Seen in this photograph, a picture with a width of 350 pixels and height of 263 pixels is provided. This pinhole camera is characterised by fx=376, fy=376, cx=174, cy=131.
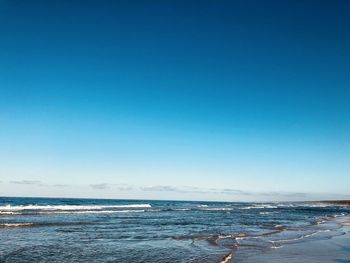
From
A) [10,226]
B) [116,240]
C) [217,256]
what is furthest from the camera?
[10,226]

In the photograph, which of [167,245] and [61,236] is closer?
[167,245]

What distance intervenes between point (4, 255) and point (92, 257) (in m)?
3.34

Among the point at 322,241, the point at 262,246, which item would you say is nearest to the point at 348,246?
the point at 322,241

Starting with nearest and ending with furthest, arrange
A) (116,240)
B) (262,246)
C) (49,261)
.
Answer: (49,261) → (262,246) → (116,240)

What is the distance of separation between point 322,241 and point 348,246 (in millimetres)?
2087

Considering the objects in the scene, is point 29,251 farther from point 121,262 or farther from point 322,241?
point 322,241

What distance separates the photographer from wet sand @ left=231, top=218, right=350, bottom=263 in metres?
14.2

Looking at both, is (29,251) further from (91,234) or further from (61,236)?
(91,234)

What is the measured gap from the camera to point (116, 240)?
1950 centimetres

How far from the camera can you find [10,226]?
25406 mm

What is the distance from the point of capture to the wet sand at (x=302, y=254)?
1422cm

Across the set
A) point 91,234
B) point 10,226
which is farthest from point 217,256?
point 10,226

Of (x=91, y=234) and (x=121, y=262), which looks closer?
(x=121, y=262)

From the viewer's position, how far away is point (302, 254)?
1559cm
